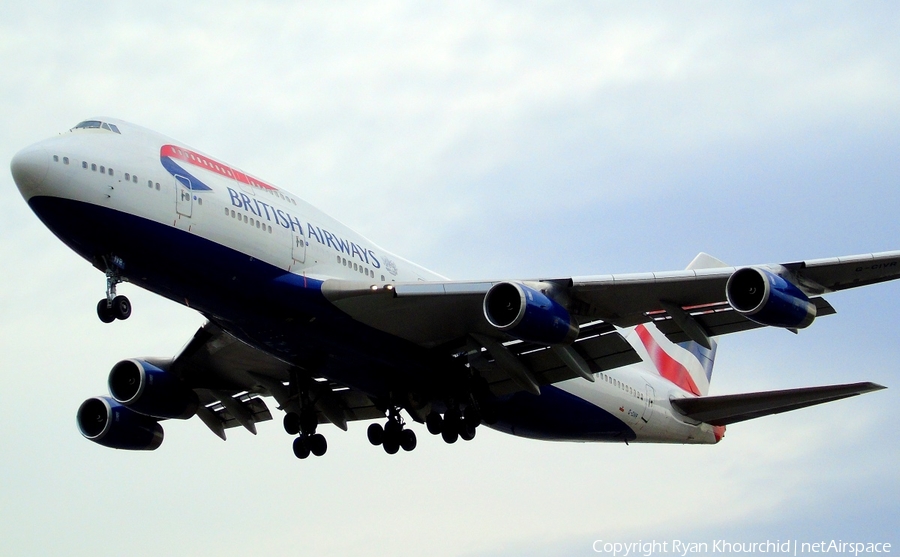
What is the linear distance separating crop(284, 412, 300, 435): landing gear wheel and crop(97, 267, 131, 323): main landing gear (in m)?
8.41

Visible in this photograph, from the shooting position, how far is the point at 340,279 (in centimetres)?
2467

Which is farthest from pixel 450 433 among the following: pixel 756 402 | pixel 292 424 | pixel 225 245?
pixel 756 402

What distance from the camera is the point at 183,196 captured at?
22297 mm

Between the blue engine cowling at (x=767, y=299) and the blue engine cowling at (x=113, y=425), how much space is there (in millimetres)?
17904

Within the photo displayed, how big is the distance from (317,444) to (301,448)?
0.46 metres

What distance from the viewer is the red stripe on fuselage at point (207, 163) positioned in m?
22.7

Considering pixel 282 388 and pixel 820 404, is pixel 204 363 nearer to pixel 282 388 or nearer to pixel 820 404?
pixel 282 388

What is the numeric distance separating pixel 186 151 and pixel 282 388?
28.7 ft

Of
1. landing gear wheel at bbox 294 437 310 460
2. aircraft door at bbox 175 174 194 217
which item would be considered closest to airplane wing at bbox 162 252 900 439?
landing gear wheel at bbox 294 437 310 460

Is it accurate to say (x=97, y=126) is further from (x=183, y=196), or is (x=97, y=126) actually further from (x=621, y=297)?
(x=621, y=297)

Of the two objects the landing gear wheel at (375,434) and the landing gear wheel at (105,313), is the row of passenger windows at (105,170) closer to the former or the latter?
the landing gear wheel at (105,313)

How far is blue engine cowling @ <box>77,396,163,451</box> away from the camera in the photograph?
31.2m

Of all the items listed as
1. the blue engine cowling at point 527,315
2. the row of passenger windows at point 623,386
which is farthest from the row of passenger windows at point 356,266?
the row of passenger windows at point 623,386

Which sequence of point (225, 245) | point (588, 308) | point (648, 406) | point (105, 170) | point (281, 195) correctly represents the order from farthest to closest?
point (648, 406) → point (281, 195) → point (588, 308) → point (225, 245) → point (105, 170)
